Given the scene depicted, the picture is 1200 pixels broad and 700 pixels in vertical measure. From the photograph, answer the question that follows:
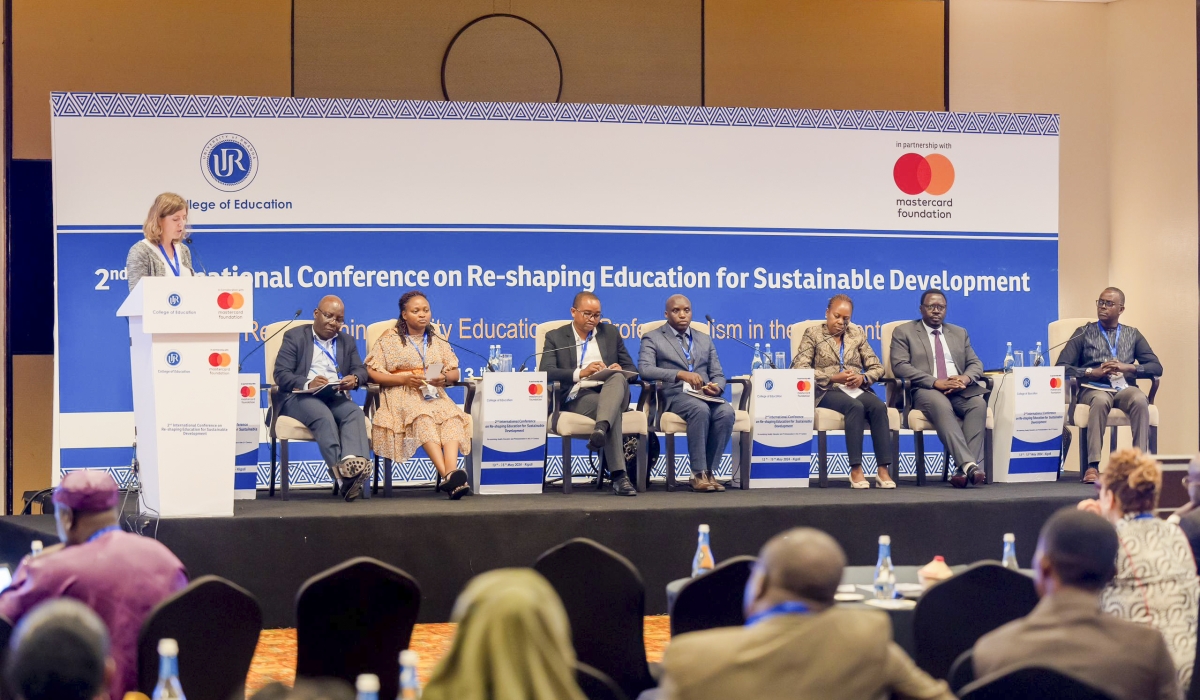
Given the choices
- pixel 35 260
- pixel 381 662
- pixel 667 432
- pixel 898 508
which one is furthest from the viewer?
pixel 35 260

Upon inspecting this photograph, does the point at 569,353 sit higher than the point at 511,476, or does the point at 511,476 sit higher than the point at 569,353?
the point at 569,353

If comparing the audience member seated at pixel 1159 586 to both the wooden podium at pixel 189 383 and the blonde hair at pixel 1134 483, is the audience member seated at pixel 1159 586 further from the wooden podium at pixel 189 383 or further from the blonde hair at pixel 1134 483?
the wooden podium at pixel 189 383

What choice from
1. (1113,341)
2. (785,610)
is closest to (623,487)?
(1113,341)

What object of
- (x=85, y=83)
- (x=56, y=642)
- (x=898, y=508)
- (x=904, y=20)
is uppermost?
(x=904, y=20)

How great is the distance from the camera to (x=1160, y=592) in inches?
115

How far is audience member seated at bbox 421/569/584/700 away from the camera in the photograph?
1.64 metres

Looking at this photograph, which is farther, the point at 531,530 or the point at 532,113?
the point at 532,113

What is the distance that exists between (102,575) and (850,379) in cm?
464

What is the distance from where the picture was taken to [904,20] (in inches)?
345

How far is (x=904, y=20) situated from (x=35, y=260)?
6035 millimetres

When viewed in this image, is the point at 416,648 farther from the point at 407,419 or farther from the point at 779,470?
the point at 779,470

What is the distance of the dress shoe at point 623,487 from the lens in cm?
623

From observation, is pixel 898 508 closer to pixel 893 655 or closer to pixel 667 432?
pixel 667 432

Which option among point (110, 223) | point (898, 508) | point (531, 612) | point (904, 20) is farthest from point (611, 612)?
point (904, 20)
